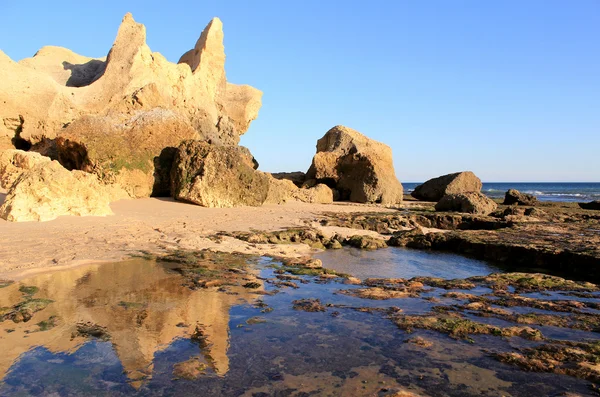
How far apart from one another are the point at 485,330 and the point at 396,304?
1.02 meters

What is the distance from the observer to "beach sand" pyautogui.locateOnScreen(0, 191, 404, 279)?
5664 mm

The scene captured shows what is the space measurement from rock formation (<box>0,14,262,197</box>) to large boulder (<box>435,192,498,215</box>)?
8984 millimetres

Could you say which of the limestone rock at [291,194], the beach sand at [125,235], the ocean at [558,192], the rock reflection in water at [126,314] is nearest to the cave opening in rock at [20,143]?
the beach sand at [125,235]

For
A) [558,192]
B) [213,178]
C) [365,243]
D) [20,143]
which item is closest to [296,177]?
[213,178]

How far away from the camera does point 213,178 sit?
11.9m

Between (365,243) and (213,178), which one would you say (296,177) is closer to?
(213,178)

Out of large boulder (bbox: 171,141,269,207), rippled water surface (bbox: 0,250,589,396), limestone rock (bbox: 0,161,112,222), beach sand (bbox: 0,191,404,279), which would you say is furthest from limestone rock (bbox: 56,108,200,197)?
rippled water surface (bbox: 0,250,589,396)

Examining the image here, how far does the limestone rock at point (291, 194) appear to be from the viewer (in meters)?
14.8

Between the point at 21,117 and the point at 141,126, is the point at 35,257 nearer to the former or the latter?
the point at 141,126

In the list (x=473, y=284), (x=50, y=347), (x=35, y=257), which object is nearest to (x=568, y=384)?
(x=473, y=284)

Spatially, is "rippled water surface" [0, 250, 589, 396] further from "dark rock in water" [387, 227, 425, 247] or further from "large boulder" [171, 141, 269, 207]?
"large boulder" [171, 141, 269, 207]

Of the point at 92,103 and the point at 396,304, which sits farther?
the point at 92,103

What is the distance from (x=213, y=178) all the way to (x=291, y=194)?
210 inches

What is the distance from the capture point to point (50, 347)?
3193 millimetres
